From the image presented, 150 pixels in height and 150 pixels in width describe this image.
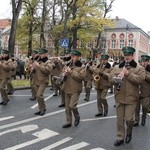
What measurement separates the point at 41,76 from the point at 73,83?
1.95 m

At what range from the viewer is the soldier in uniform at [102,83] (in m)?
12.1

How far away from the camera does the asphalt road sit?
332 inches

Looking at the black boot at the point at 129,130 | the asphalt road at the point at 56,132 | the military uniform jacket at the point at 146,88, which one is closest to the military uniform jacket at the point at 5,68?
the asphalt road at the point at 56,132

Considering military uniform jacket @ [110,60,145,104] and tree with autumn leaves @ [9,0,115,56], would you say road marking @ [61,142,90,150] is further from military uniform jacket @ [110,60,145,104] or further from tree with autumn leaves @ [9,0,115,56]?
tree with autumn leaves @ [9,0,115,56]

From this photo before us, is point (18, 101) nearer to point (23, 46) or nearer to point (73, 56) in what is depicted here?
point (73, 56)

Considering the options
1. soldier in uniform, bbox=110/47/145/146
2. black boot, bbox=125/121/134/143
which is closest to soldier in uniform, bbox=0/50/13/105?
soldier in uniform, bbox=110/47/145/146

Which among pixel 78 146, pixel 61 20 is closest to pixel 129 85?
pixel 78 146

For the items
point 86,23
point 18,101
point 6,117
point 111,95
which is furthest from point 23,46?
point 6,117

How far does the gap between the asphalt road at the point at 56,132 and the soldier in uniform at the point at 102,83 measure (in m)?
0.37

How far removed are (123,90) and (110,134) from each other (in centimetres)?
149

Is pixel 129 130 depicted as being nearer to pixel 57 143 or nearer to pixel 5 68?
pixel 57 143

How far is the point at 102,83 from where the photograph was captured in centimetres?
1210

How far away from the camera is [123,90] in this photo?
8.73 meters

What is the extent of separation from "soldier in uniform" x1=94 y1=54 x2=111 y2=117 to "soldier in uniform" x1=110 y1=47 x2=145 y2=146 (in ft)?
10.6
